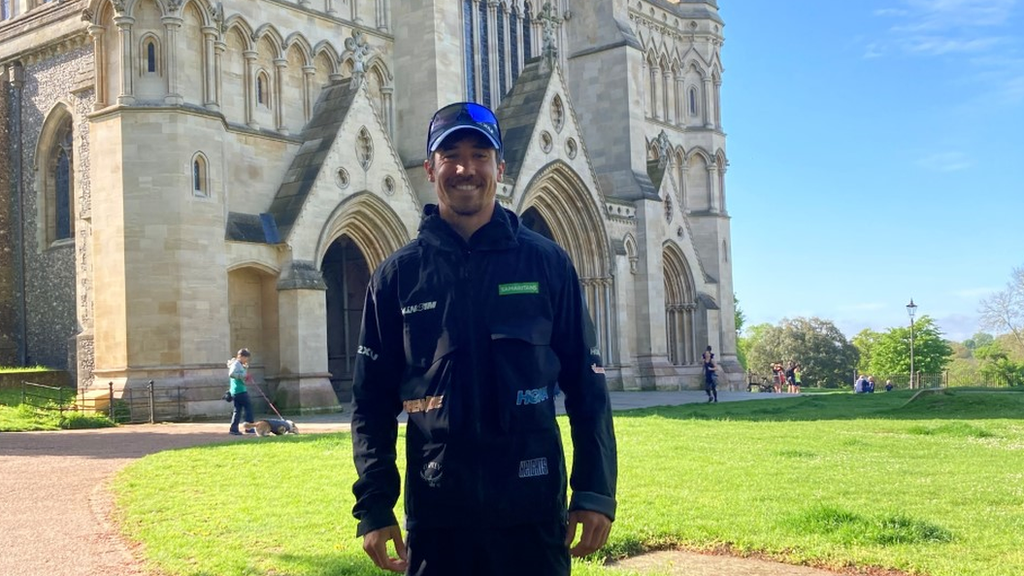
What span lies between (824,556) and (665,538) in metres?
1.16

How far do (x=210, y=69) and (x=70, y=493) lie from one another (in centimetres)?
1560

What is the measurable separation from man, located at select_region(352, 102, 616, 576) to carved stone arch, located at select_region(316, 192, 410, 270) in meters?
22.4

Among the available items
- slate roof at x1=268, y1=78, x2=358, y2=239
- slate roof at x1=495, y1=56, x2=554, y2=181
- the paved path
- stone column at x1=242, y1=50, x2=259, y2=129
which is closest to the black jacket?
the paved path

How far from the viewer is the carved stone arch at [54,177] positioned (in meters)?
27.5

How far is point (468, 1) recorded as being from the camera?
112 ft

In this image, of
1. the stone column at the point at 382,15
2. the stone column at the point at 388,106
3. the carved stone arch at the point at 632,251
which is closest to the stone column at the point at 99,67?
the stone column at the point at 388,106

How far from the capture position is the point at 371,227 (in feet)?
87.5


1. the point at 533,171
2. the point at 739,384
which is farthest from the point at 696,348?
the point at 533,171

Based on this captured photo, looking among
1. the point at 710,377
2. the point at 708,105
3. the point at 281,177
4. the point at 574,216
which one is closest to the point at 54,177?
the point at 281,177

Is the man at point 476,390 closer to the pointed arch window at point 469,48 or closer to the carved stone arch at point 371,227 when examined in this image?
the carved stone arch at point 371,227

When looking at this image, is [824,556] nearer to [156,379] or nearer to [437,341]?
[437,341]

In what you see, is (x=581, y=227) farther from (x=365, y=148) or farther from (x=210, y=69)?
(x=210, y=69)

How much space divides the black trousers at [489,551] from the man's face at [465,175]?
106 cm

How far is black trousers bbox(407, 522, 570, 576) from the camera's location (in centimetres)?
315
